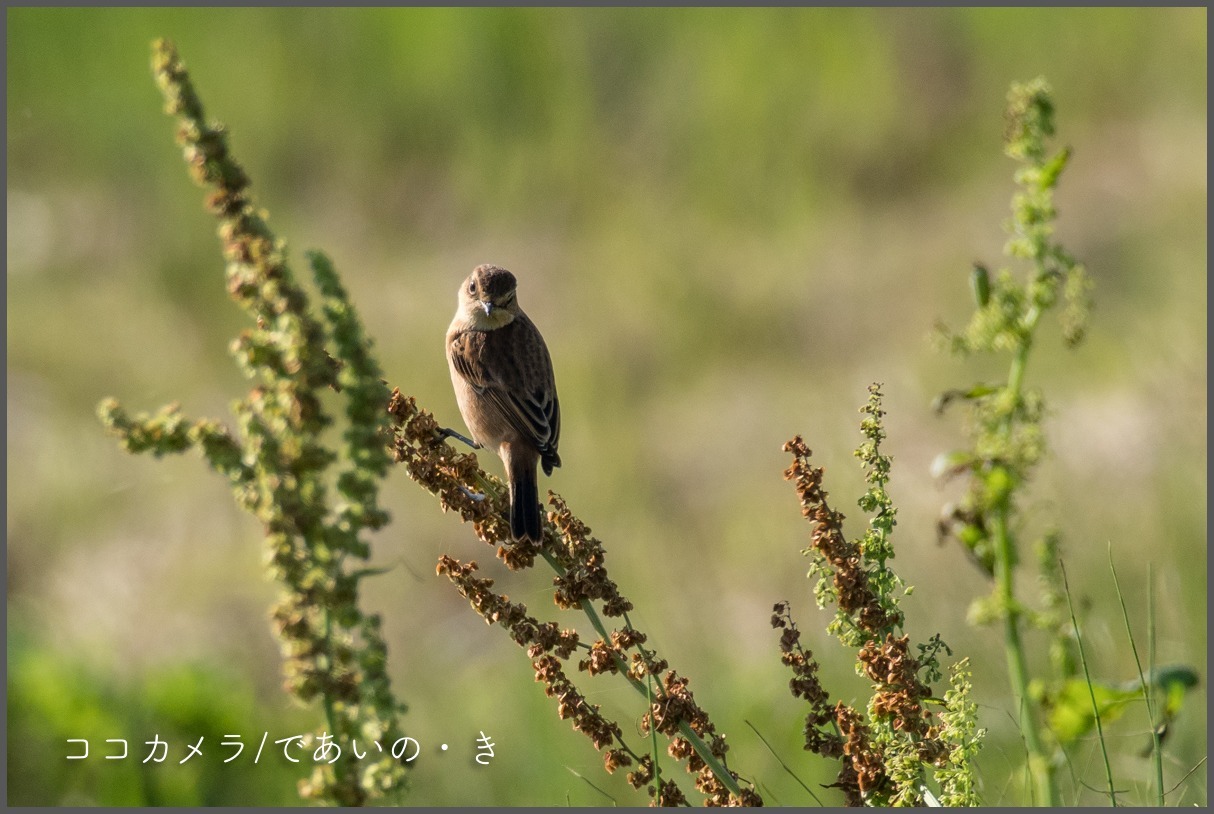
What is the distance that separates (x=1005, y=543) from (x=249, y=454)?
87 centimetres

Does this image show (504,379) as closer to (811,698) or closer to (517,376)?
(517,376)

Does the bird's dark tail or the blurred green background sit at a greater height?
the blurred green background

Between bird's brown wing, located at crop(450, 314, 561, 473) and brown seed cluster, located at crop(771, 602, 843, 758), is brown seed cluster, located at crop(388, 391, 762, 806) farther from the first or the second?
bird's brown wing, located at crop(450, 314, 561, 473)

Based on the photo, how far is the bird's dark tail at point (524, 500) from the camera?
9.94 feet

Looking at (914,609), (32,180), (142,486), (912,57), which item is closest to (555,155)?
(912,57)

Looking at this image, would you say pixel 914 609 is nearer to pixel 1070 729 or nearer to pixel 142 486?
pixel 1070 729

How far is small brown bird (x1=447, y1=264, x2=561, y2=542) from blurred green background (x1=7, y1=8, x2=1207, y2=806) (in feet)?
10.6

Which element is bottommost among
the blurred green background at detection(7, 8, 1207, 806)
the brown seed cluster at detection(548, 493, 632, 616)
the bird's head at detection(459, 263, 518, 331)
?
the brown seed cluster at detection(548, 493, 632, 616)

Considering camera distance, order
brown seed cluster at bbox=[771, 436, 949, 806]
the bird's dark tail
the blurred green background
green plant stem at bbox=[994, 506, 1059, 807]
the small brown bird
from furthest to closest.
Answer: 1. the blurred green background
2. the small brown bird
3. the bird's dark tail
4. brown seed cluster at bbox=[771, 436, 949, 806]
5. green plant stem at bbox=[994, 506, 1059, 807]

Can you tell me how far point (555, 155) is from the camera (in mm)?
16141

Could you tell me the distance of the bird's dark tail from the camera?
9.94 feet

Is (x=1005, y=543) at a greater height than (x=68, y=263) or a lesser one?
lesser

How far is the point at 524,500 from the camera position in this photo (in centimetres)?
398

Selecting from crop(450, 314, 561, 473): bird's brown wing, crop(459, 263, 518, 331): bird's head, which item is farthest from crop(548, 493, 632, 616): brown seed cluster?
crop(459, 263, 518, 331): bird's head
